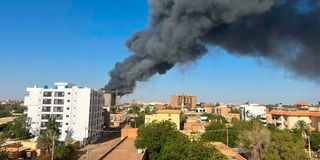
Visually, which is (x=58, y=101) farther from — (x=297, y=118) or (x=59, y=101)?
(x=297, y=118)

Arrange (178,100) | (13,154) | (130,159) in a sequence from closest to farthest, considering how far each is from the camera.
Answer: (130,159) < (13,154) < (178,100)

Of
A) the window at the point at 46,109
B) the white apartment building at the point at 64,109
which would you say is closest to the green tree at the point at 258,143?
the white apartment building at the point at 64,109

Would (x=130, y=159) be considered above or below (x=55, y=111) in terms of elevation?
below

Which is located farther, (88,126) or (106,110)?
(106,110)

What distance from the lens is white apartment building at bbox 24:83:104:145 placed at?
43281 mm

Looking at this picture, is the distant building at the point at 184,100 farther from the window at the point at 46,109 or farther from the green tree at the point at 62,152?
the green tree at the point at 62,152

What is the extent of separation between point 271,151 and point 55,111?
103 feet

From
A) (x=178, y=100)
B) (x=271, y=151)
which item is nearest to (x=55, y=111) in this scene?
(x=271, y=151)

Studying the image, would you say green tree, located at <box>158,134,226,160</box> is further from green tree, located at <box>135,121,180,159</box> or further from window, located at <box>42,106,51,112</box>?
window, located at <box>42,106,51,112</box>

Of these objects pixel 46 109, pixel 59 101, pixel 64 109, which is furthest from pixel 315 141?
pixel 46 109

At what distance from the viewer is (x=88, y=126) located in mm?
43719

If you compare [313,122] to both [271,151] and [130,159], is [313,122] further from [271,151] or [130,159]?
[130,159]

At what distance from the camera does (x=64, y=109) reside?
43688 mm

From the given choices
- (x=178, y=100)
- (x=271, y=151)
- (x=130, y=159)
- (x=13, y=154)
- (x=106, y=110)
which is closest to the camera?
(x=130, y=159)
